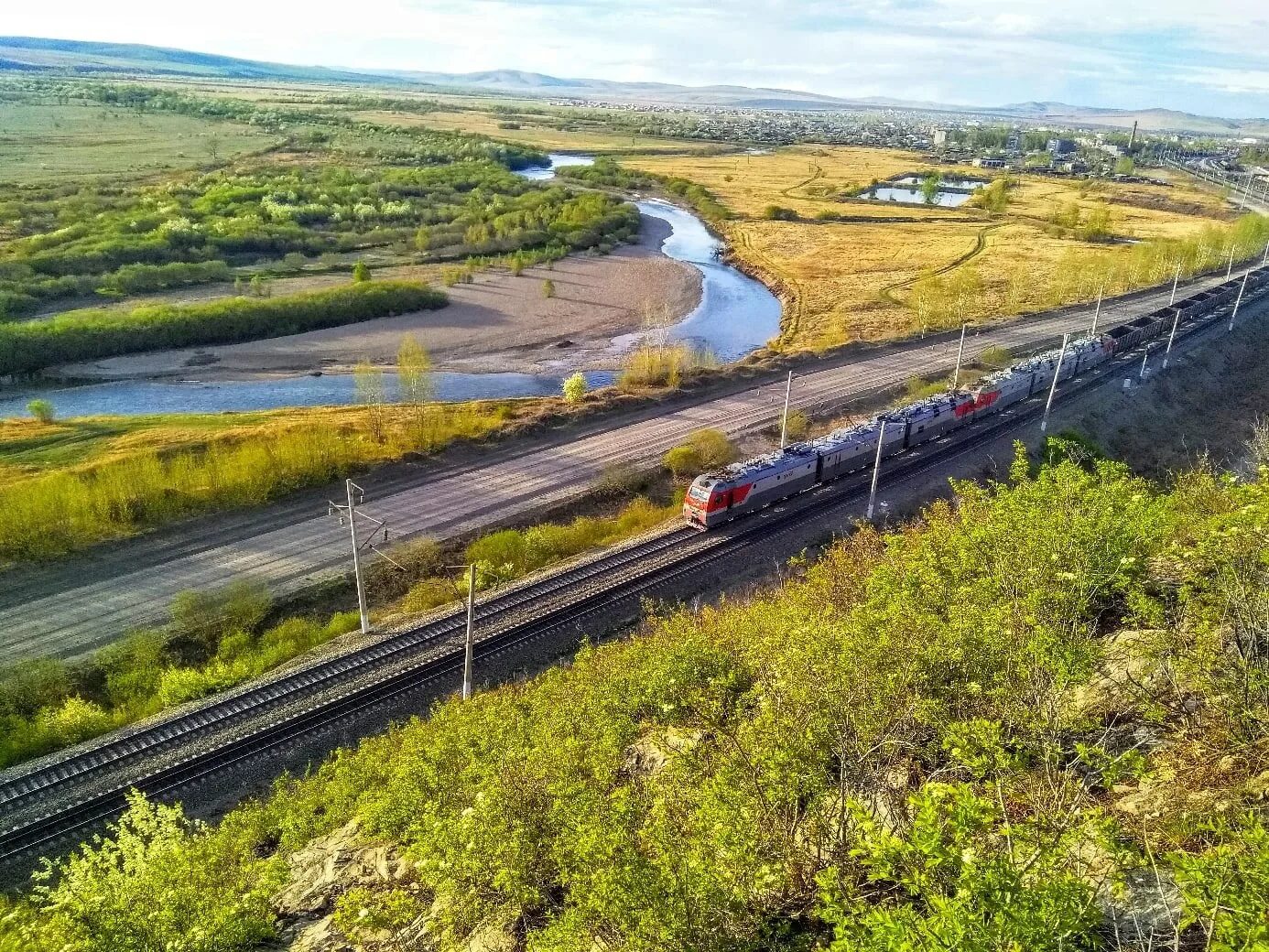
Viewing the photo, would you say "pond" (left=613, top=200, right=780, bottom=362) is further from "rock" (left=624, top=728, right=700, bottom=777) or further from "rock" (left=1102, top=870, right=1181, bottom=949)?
"rock" (left=1102, top=870, right=1181, bottom=949)

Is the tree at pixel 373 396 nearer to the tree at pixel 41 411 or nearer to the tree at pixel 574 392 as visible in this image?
the tree at pixel 574 392

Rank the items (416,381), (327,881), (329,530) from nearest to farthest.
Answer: (327,881)
(329,530)
(416,381)

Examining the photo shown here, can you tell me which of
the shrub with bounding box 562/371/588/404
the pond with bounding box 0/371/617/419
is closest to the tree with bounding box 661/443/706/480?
the shrub with bounding box 562/371/588/404

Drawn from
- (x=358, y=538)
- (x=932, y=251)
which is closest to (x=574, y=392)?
(x=358, y=538)

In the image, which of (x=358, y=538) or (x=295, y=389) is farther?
(x=295, y=389)

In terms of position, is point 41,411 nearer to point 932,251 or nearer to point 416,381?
point 416,381
